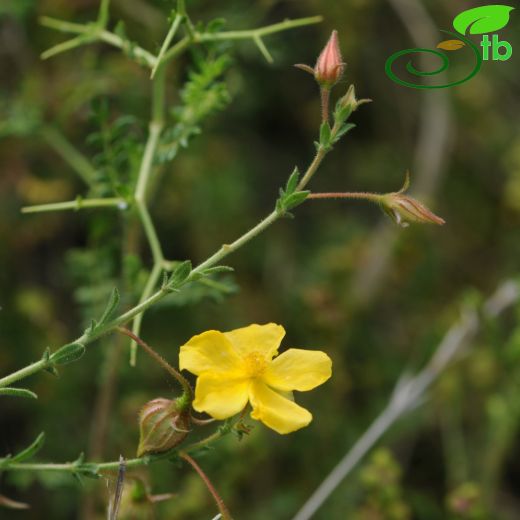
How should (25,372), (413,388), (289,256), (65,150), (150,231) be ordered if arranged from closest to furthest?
1. (25,372)
2. (150,231)
3. (65,150)
4. (413,388)
5. (289,256)

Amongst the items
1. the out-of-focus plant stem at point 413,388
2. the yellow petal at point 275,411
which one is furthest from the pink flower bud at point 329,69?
the out-of-focus plant stem at point 413,388

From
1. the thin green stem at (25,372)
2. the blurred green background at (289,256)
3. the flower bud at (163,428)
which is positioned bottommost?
the blurred green background at (289,256)

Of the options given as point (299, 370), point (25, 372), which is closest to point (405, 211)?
point (299, 370)

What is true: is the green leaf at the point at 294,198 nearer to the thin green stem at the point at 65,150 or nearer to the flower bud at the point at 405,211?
the flower bud at the point at 405,211

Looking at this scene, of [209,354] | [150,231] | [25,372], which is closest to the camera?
[25,372]

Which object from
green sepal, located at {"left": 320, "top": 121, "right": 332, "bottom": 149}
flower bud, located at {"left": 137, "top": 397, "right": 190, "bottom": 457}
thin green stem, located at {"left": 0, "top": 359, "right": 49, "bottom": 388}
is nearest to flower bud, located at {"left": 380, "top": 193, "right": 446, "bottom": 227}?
green sepal, located at {"left": 320, "top": 121, "right": 332, "bottom": 149}

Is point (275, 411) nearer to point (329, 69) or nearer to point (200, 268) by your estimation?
point (200, 268)
